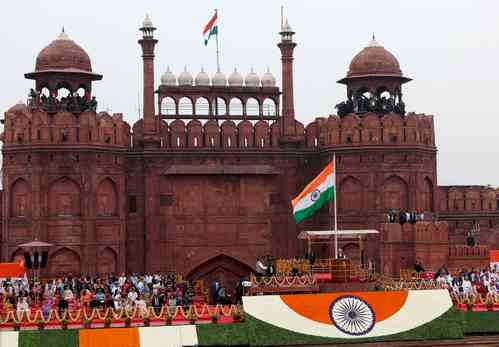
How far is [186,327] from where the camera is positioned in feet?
101

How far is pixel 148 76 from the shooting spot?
46750 mm

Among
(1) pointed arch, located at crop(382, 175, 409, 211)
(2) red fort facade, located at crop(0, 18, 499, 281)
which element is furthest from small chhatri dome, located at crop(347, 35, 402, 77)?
(1) pointed arch, located at crop(382, 175, 409, 211)

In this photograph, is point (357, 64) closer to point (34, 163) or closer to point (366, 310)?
point (34, 163)

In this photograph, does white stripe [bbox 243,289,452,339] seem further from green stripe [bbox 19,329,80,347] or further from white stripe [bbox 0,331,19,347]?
white stripe [bbox 0,331,19,347]

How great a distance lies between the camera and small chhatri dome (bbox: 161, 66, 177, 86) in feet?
155

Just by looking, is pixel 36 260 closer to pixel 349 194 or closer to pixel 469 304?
pixel 349 194

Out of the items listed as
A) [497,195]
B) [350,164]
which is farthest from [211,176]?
[497,195]

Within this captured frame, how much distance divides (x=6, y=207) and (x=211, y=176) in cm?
879

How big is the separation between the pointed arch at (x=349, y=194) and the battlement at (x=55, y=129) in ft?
32.5

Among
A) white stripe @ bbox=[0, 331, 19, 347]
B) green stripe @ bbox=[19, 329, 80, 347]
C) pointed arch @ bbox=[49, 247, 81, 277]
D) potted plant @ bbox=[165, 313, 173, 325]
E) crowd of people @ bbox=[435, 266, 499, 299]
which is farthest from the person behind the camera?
pointed arch @ bbox=[49, 247, 81, 277]

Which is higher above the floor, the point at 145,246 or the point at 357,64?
the point at 357,64

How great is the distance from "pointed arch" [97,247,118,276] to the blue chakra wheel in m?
15.5

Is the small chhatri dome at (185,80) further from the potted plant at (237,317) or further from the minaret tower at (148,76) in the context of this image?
the potted plant at (237,317)

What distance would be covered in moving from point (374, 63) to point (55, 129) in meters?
14.1
